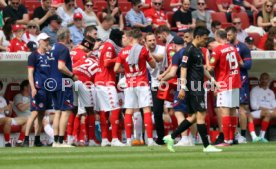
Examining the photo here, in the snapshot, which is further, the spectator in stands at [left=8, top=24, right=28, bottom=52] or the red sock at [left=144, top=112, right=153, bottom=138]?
the spectator in stands at [left=8, top=24, right=28, bottom=52]

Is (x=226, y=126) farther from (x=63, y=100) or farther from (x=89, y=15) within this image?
(x=89, y=15)

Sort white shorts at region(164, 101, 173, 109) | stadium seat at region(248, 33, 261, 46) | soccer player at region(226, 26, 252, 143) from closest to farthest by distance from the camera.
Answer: soccer player at region(226, 26, 252, 143), white shorts at region(164, 101, 173, 109), stadium seat at region(248, 33, 261, 46)

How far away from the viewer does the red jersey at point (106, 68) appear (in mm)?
20531

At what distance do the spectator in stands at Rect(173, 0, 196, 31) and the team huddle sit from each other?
11.6 ft

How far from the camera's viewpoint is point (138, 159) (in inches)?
601

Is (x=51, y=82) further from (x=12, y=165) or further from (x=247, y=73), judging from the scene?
(x=12, y=165)

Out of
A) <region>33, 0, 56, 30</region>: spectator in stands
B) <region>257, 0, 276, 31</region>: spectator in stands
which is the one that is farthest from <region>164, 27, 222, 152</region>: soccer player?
<region>257, 0, 276, 31</region>: spectator in stands

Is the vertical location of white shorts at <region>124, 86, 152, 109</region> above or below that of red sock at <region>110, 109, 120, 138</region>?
above

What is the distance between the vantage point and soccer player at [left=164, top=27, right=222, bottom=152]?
16891 millimetres

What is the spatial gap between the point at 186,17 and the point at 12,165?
11667 millimetres

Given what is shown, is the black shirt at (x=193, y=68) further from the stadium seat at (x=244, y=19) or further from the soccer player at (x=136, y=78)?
the stadium seat at (x=244, y=19)

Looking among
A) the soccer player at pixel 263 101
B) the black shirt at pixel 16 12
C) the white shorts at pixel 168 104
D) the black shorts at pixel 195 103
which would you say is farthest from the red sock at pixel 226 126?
the black shirt at pixel 16 12

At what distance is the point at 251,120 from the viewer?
2236cm

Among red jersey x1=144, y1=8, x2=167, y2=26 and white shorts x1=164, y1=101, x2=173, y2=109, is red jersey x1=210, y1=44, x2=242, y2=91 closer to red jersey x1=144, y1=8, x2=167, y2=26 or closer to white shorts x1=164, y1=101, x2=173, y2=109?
white shorts x1=164, y1=101, x2=173, y2=109
